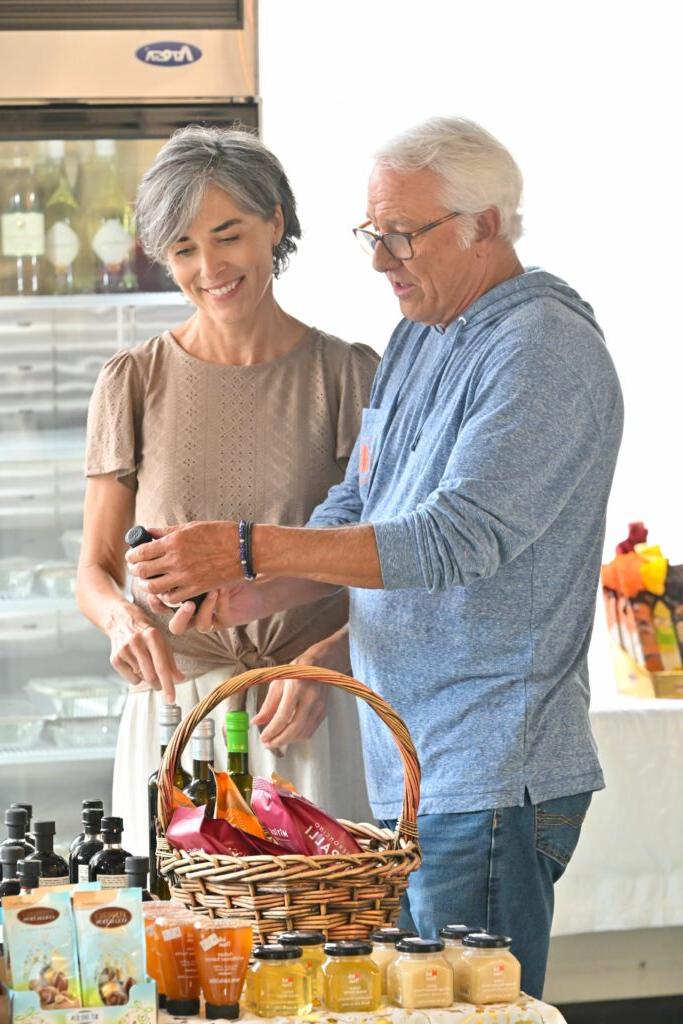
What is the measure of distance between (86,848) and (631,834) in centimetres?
169

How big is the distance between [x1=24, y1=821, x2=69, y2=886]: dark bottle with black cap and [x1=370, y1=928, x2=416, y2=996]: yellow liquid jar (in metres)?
0.35

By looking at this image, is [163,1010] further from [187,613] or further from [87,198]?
[87,198]

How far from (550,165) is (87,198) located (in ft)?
4.07

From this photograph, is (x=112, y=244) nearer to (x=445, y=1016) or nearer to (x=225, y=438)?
(x=225, y=438)

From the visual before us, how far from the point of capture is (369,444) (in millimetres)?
1868

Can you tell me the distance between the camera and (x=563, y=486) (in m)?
1.57

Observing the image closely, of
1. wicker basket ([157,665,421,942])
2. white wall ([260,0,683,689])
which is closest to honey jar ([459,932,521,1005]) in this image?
wicker basket ([157,665,421,942])

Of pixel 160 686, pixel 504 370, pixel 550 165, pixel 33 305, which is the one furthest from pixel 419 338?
pixel 550 165

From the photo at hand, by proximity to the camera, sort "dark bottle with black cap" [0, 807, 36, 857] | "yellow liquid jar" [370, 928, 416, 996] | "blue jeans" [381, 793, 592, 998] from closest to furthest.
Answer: "yellow liquid jar" [370, 928, 416, 996]
"dark bottle with black cap" [0, 807, 36, 857]
"blue jeans" [381, 793, 592, 998]

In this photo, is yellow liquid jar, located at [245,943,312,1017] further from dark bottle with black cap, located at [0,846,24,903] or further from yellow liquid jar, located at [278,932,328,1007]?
dark bottle with black cap, located at [0,846,24,903]

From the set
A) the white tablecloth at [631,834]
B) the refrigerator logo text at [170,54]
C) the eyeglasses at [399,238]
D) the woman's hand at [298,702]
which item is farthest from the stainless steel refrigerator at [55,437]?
the eyeglasses at [399,238]

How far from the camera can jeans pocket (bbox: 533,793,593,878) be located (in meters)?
1.60

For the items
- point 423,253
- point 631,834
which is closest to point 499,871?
point 423,253

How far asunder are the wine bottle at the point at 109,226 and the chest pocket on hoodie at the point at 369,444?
1.21m
